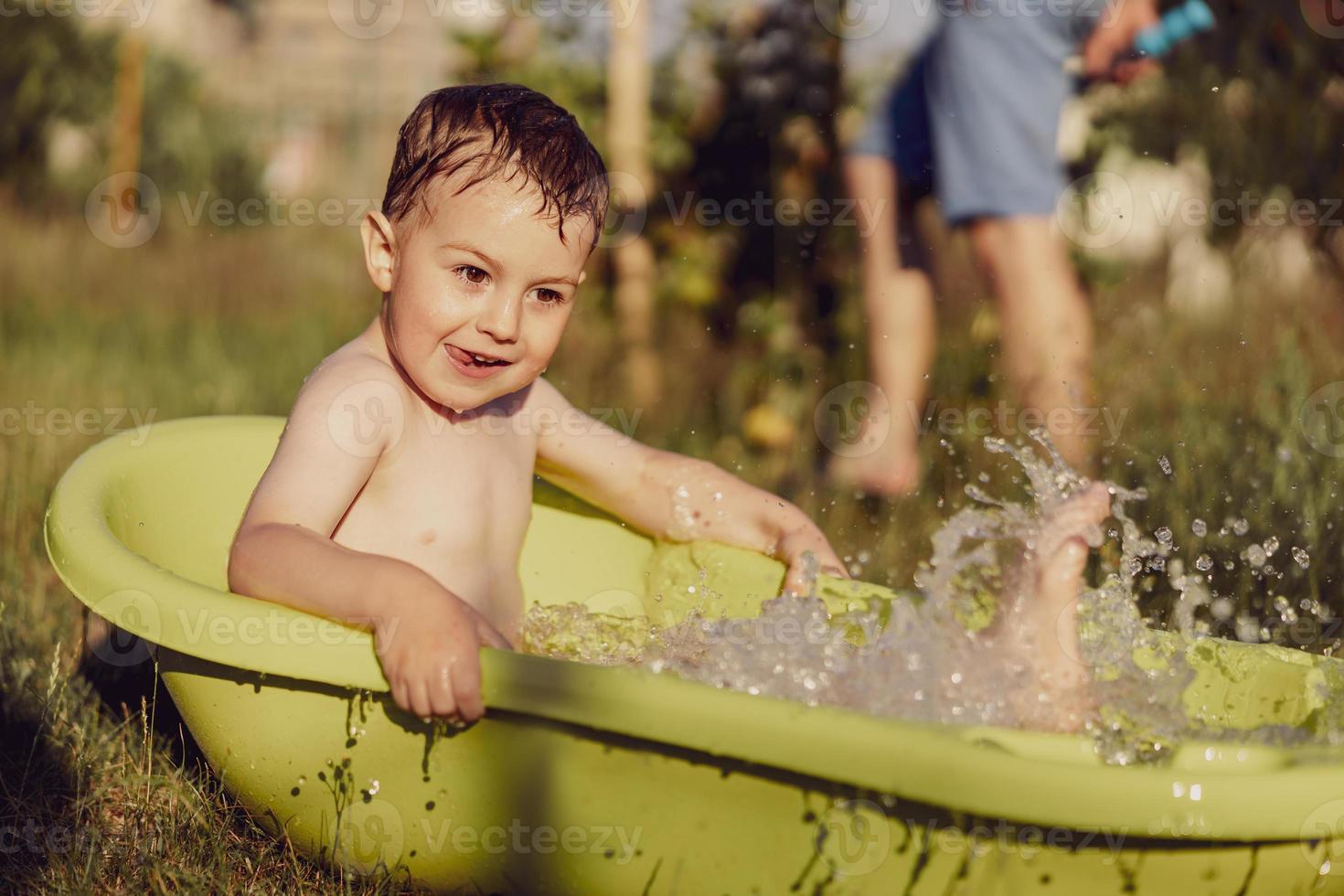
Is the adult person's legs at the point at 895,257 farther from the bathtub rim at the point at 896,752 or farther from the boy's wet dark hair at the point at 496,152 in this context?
the bathtub rim at the point at 896,752

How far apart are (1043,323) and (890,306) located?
56 cm

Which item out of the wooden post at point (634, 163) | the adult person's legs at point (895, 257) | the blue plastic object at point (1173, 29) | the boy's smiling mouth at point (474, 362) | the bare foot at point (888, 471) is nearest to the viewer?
the boy's smiling mouth at point (474, 362)

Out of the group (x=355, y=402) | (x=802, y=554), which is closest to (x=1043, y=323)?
(x=802, y=554)

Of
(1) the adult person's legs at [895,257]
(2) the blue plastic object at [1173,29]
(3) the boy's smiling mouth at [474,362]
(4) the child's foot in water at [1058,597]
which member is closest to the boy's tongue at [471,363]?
(3) the boy's smiling mouth at [474,362]

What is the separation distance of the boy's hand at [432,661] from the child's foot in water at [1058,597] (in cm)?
67

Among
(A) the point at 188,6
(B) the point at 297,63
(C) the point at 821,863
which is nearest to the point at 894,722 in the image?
(C) the point at 821,863

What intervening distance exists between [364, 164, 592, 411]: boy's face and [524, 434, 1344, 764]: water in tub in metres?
0.44

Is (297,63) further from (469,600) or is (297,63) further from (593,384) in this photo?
(469,600)

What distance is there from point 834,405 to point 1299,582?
144cm

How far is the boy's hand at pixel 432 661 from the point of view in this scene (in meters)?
1.33

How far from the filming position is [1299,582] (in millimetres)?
2266

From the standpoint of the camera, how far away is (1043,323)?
2553 millimetres

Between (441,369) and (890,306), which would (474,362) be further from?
(890,306)

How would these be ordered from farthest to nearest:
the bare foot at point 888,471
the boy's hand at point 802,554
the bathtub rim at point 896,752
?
the bare foot at point 888,471
the boy's hand at point 802,554
the bathtub rim at point 896,752
